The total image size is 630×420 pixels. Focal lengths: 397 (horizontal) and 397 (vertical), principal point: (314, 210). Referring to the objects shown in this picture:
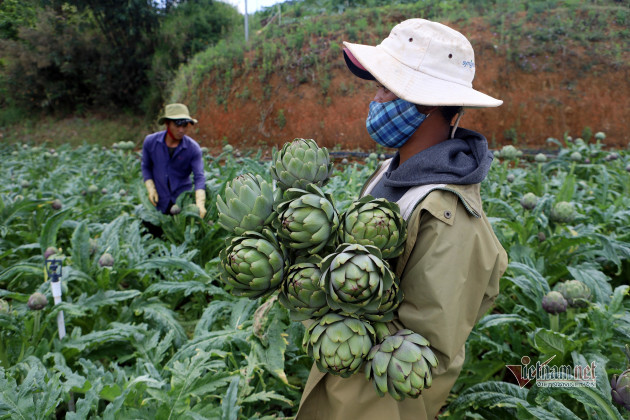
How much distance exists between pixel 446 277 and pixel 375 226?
25 cm

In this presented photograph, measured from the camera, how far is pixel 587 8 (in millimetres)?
12438

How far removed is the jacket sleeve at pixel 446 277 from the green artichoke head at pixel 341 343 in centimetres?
17

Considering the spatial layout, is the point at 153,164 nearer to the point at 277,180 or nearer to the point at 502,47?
the point at 277,180

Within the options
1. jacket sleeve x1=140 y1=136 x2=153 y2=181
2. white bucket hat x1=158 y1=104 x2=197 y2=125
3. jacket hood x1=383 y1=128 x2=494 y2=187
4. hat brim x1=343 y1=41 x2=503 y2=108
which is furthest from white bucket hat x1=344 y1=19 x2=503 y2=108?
jacket sleeve x1=140 y1=136 x2=153 y2=181

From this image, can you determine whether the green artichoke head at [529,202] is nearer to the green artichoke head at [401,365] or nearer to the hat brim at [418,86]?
the hat brim at [418,86]

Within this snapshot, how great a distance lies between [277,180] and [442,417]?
159 cm

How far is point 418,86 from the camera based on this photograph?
1184 mm

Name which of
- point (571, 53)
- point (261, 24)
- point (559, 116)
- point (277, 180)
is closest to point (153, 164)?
point (277, 180)

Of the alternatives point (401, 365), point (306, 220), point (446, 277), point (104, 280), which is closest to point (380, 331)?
point (401, 365)

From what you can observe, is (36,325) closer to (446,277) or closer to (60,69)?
(446,277)

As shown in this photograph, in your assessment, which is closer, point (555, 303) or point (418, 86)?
point (418, 86)

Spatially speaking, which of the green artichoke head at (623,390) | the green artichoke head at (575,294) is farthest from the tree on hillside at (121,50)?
the green artichoke head at (623,390)

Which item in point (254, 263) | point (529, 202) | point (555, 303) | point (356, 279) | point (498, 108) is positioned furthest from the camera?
point (498, 108)

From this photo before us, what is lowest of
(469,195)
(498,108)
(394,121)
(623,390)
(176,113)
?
(498,108)
